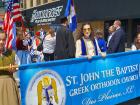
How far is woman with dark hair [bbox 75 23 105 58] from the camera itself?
722 cm

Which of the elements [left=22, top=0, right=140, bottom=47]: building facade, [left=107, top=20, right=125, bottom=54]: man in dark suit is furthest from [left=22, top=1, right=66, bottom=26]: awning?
[left=107, top=20, right=125, bottom=54]: man in dark suit

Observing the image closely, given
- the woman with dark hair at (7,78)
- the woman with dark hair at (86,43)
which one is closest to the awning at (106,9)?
the woman with dark hair at (86,43)

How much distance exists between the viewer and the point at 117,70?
7348 millimetres

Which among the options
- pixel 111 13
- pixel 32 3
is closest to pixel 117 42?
pixel 111 13

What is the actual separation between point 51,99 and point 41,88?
0.95 feet

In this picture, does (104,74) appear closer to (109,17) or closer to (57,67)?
(57,67)

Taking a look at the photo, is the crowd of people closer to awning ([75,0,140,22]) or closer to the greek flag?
the greek flag

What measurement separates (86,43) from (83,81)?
93cm

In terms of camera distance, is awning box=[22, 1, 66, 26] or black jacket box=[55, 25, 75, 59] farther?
awning box=[22, 1, 66, 26]

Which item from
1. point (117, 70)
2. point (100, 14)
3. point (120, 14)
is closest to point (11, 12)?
point (117, 70)

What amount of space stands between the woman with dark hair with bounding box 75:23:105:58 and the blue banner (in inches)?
14.9

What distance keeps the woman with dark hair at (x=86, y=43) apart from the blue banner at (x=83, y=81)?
38cm

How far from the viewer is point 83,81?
21.9 ft

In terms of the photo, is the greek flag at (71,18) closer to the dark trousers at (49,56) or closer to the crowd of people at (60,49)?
the crowd of people at (60,49)
